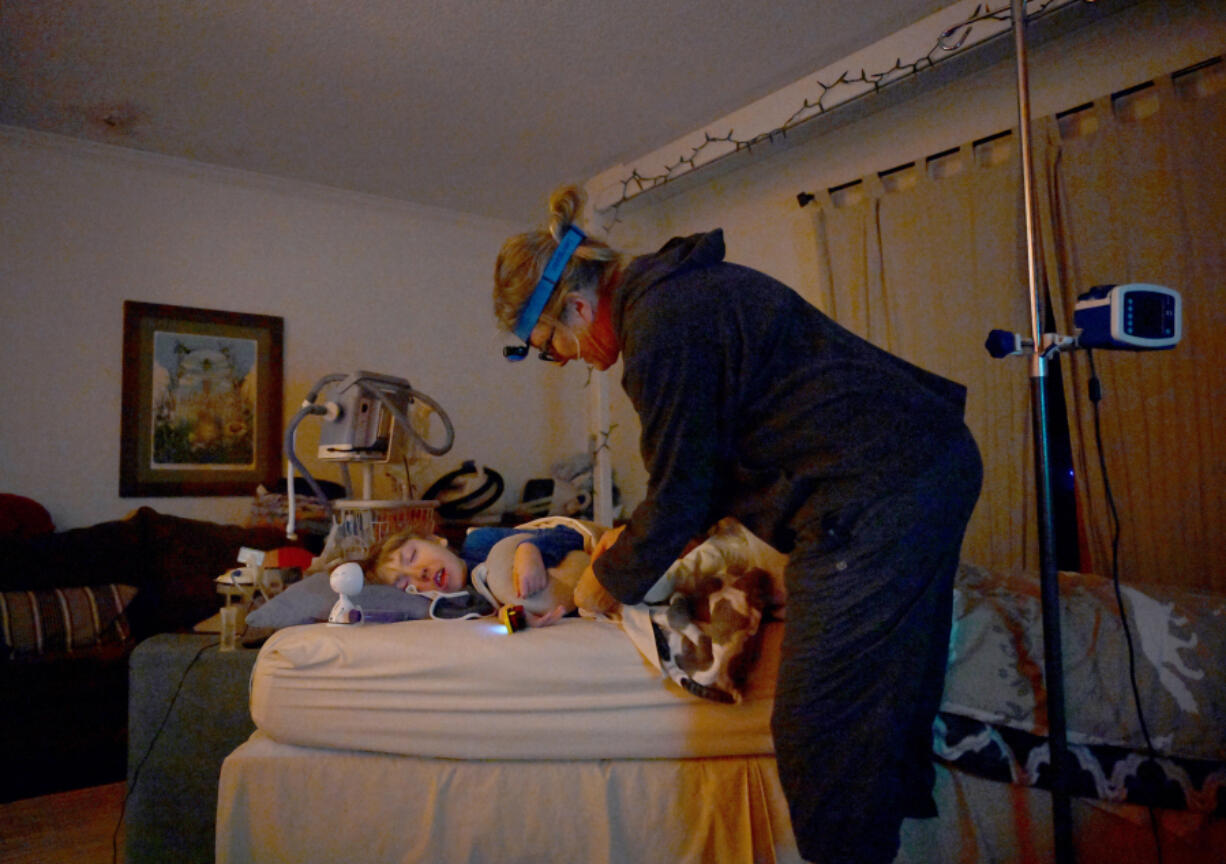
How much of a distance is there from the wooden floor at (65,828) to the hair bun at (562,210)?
1.89 m

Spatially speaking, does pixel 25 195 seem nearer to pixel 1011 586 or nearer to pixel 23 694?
pixel 23 694

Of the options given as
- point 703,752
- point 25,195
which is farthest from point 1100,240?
point 25,195

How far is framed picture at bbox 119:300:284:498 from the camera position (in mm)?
3213

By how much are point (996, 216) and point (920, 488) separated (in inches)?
75.4

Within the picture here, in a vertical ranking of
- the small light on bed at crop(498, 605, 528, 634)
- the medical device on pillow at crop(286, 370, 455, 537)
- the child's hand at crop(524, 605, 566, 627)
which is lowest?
the child's hand at crop(524, 605, 566, 627)

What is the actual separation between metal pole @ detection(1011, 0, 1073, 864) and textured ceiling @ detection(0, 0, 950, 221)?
1358 mm

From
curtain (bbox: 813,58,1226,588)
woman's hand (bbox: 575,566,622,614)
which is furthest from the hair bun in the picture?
curtain (bbox: 813,58,1226,588)

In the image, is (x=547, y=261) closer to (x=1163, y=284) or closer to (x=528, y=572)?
(x=528, y=572)

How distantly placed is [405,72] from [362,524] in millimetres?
1625

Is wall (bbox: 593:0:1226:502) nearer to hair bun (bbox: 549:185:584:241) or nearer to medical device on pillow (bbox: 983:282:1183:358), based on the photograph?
medical device on pillow (bbox: 983:282:1183:358)

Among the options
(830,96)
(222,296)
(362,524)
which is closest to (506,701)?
(362,524)

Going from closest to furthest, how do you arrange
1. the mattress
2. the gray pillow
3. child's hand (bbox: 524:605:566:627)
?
the mattress, child's hand (bbox: 524:605:566:627), the gray pillow

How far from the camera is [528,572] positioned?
170cm

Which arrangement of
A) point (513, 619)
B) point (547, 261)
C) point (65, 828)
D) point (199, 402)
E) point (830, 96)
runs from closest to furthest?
point (547, 261)
point (513, 619)
point (65, 828)
point (830, 96)
point (199, 402)
